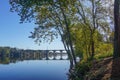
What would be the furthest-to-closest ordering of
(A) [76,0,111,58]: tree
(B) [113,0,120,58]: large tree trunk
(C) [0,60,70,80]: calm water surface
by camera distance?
(C) [0,60,70,80]: calm water surface, (A) [76,0,111,58]: tree, (B) [113,0,120,58]: large tree trunk

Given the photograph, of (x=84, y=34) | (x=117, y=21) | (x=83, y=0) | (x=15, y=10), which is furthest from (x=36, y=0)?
(x=84, y=34)

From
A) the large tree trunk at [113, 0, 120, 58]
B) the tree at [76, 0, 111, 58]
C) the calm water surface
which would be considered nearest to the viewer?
the large tree trunk at [113, 0, 120, 58]

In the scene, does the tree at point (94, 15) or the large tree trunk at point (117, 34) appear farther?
the tree at point (94, 15)

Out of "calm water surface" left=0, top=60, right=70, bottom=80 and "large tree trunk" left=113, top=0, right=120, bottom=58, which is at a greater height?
"large tree trunk" left=113, top=0, right=120, bottom=58

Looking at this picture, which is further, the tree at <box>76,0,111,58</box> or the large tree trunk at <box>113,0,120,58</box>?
the tree at <box>76,0,111,58</box>

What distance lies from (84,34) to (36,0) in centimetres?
2078

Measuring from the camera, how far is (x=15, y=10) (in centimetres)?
3058

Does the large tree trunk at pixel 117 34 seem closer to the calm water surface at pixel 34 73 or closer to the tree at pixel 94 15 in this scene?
the tree at pixel 94 15

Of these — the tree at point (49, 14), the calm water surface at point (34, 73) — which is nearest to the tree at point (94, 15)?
the tree at point (49, 14)

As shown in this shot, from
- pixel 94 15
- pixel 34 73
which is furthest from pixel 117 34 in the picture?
pixel 34 73

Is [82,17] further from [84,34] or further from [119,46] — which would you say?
[119,46]

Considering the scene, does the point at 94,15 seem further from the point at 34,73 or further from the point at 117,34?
the point at 34,73

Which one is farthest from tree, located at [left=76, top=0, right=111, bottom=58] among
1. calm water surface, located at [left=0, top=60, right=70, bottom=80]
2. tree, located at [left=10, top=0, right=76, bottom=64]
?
calm water surface, located at [left=0, top=60, right=70, bottom=80]

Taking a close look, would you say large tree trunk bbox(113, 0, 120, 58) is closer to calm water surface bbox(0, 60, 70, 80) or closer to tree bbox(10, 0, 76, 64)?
tree bbox(10, 0, 76, 64)
